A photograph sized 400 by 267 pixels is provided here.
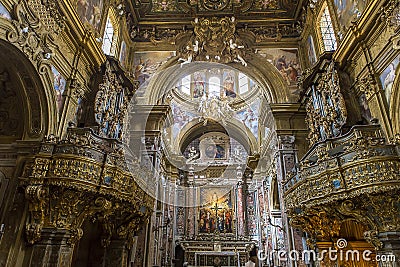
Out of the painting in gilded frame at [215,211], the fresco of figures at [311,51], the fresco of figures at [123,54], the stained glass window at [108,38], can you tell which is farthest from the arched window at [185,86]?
the fresco of figures at [311,51]

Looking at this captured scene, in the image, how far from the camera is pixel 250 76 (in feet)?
42.2

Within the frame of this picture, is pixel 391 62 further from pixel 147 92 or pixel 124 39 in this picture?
pixel 124 39

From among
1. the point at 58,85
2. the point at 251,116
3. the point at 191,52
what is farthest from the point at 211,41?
the point at 58,85

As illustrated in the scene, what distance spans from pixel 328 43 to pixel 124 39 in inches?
322

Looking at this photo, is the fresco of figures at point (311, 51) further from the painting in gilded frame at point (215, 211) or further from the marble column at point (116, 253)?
the painting in gilded frame at point (215, 211)

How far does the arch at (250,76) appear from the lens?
39.2 feet

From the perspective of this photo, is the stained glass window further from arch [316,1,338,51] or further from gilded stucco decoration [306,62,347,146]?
arch [316,1,338,51]

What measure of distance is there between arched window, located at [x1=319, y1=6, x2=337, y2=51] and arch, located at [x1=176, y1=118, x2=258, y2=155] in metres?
8.73

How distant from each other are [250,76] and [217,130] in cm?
967

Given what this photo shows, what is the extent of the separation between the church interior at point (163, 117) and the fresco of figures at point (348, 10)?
0.21 feet

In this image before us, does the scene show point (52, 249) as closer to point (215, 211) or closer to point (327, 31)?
point (327, 31)

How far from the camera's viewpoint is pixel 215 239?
1908cm

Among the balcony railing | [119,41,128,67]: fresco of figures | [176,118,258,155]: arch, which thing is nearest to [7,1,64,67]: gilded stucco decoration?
[119,41,128,67]: fresco of figures

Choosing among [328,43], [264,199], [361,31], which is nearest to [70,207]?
[361,31]
